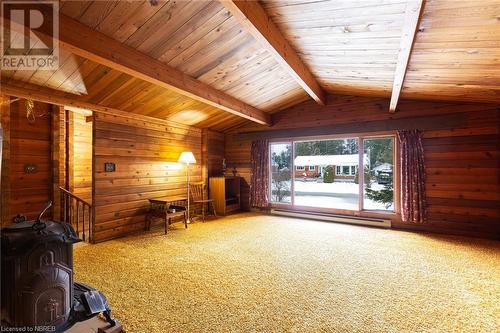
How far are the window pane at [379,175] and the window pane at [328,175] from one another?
22 cm

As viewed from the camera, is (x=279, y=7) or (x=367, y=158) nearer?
(x=279, y=7)

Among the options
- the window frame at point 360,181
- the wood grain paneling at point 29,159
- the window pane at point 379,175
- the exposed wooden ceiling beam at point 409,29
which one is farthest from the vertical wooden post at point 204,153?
the exposed wooden ceiling beam at point 409,29

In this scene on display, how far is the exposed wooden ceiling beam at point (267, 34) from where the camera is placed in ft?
6.38

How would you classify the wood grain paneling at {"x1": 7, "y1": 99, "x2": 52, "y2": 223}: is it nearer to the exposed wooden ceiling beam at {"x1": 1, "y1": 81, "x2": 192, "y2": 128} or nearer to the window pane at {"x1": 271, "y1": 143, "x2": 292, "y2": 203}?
the exposed wooden ceiling beam at {"x1": 1, "y1": 81, "x2": 192, "y2": 128}

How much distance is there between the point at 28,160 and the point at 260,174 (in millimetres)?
4617

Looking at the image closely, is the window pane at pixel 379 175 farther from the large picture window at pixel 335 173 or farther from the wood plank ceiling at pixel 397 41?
the wood plank ceiling at pixel 397 41

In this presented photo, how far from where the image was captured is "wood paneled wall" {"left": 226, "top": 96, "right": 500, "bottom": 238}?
3.89m

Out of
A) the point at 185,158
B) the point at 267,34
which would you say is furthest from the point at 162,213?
the point at 267,34

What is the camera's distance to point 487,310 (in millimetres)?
1953

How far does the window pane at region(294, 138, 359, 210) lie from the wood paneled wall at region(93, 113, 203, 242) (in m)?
2.93

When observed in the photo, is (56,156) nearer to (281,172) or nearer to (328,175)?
(281,172)

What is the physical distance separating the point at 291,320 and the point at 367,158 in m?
4.05

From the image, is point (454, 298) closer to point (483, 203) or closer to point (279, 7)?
point (483, 203)

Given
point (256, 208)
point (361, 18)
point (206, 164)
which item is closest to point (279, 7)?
point (361, 18)
